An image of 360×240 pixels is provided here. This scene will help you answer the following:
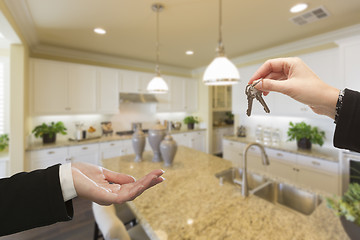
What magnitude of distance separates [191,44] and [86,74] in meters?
1.90

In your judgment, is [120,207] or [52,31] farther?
[52,31]

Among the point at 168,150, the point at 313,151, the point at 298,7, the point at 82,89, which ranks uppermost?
the point at 298,7

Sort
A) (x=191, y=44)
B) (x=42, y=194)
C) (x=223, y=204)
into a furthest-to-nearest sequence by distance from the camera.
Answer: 1. (x=191, y=44)
2. (x=223, y=204)
3. (x=42, y=194)

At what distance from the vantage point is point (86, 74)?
2941mm

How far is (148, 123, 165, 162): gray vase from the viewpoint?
5.72 feet

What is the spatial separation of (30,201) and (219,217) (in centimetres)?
90

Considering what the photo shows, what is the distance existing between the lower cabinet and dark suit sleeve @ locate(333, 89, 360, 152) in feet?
4.91

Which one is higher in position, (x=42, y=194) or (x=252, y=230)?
(x=42, y=194)

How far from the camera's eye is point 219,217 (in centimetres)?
88

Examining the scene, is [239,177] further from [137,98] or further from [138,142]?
[137,98]

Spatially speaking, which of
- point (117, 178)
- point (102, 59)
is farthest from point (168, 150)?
point (102, 59)


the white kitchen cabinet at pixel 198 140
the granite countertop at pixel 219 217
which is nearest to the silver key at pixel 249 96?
the granite countertop at pixel 219 217

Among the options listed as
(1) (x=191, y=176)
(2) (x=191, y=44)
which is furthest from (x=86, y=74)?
(1) (x=191, y=176)

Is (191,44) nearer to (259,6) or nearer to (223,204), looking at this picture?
(259,6)
